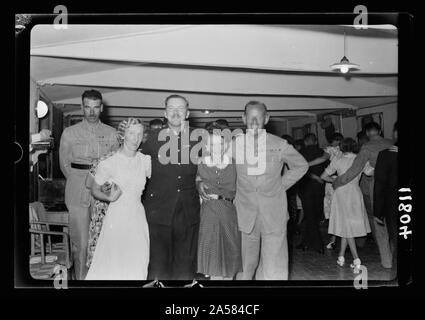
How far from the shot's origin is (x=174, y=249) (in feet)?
12.8

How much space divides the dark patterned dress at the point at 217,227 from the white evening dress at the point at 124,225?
43cm

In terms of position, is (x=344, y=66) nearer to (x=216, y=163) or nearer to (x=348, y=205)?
(x=216, y=163)

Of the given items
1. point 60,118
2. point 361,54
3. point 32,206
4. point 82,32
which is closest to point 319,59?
point 361,54

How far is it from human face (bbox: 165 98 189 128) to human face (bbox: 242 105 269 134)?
0.50m

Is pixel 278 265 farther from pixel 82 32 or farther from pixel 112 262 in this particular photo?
pixel 82 32

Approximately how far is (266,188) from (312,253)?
220 cm

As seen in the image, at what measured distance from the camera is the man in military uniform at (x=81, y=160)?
4.28 m

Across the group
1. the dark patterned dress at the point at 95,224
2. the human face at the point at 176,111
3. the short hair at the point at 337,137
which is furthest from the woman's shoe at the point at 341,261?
the dark patterned dress at the point at 95,224

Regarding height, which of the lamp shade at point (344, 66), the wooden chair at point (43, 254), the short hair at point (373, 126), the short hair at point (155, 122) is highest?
the lamp shade at point (344, 66)

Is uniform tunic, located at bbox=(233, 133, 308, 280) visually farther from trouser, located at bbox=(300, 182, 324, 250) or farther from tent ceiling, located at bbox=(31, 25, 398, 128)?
trouser, located at bbox=(300, 182, 324, 250)

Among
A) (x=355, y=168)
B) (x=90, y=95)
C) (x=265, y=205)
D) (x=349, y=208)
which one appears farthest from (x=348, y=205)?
(x=90, y=95)

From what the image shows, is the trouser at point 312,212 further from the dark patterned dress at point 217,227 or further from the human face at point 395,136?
the dark patterned dress at point 217,227

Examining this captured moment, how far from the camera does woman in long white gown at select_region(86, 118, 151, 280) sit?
3.72 metres

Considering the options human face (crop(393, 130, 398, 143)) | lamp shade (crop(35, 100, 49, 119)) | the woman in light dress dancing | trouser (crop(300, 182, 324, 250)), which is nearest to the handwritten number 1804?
human face (crop(393, 130, 398, 143))
